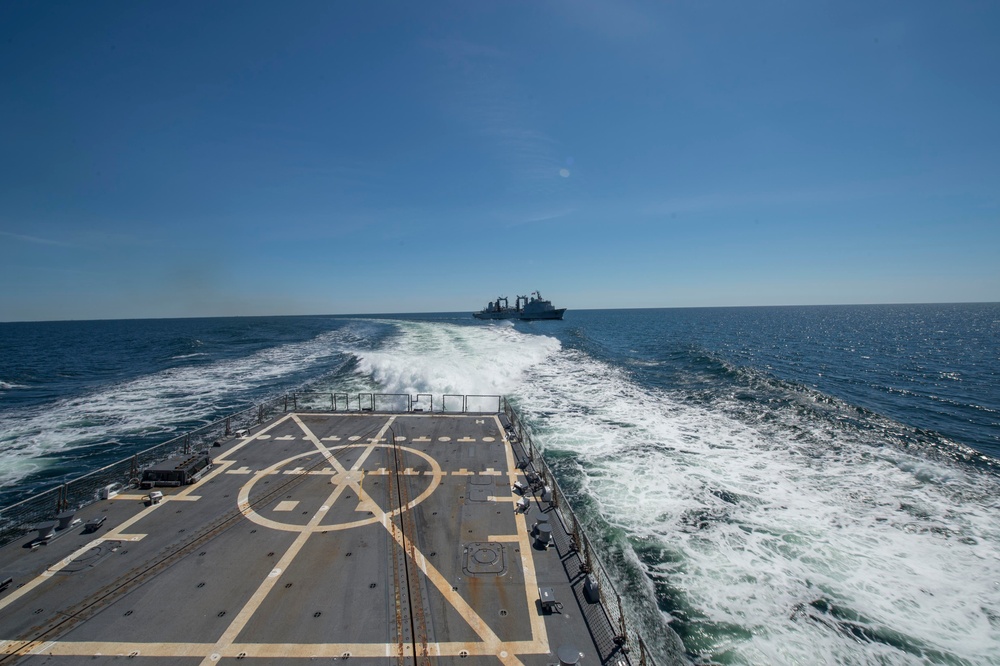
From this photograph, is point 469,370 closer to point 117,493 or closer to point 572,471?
point 572,471

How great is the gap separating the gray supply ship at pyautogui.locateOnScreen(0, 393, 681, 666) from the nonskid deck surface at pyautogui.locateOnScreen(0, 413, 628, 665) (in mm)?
52

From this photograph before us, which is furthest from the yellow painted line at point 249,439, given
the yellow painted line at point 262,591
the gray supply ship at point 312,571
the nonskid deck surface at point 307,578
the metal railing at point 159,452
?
the yellow painted line at point 262,591

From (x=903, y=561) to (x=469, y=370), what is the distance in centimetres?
4270

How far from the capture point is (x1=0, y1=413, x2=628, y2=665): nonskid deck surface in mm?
9766

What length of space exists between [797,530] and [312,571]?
22236 mm

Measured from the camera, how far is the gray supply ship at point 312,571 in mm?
9797

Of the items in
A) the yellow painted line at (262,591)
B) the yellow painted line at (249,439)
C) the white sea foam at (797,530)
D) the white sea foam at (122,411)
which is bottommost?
the white sea foam at (797,530)

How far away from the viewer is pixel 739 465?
86.3 ft

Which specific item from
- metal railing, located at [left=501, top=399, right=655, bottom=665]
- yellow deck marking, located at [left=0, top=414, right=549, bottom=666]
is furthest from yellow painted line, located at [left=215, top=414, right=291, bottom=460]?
metal railing, located at [left=501, top=399, right=655, bottom=665]

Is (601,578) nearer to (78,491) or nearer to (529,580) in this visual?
(529,580)

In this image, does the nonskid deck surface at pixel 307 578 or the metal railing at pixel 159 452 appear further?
the metal railing at pixel 159 452

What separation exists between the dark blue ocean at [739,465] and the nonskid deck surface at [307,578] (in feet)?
18.0

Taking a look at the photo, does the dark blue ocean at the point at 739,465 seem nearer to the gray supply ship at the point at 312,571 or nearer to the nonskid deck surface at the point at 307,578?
the gray supply ship at the point at 312,571

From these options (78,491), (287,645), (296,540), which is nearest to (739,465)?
(296,540)
